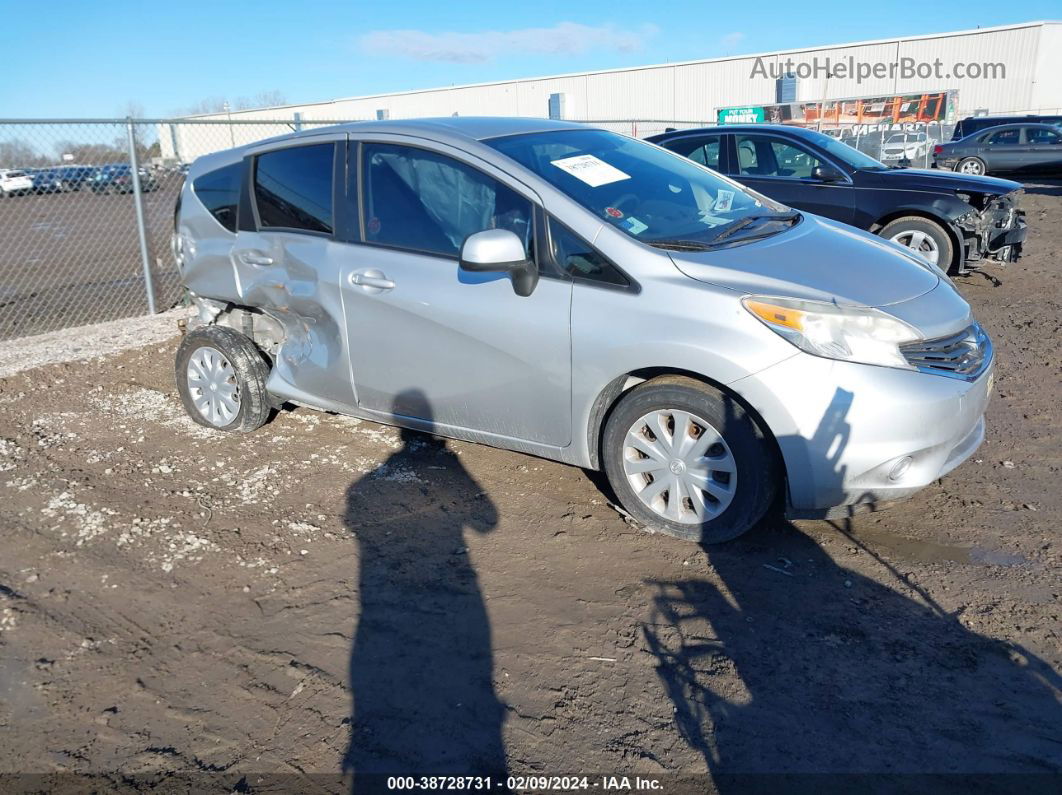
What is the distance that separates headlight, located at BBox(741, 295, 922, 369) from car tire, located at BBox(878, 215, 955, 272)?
542 cm

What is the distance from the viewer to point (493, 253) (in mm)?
3607

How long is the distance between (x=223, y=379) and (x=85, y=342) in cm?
310

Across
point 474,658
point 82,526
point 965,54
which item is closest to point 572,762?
point 474,658

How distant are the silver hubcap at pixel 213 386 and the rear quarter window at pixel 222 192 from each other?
2.71 feet

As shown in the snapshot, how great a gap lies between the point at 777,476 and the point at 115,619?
2829mm

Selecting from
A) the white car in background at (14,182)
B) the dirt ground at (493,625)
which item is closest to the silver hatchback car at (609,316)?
the dirt ground at (493,625)

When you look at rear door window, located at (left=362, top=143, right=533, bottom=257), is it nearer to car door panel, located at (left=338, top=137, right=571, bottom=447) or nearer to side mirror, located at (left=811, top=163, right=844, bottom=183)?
car door panel, located at (left=338, top=137, right=571, bottom=447)

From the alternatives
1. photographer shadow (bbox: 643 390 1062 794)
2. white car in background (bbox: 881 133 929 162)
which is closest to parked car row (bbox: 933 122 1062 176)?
white car in background (bbox: 881 133 929 162)

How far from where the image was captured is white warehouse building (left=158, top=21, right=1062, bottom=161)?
115 ft

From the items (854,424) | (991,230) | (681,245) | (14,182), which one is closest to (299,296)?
(681,245)

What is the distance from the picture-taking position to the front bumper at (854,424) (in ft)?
10.8

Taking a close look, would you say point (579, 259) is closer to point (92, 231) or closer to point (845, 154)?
point (845, 154)

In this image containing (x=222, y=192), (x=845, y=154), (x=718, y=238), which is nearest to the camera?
(x=718, y=238)

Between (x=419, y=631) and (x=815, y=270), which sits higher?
(x=815, y=270)
